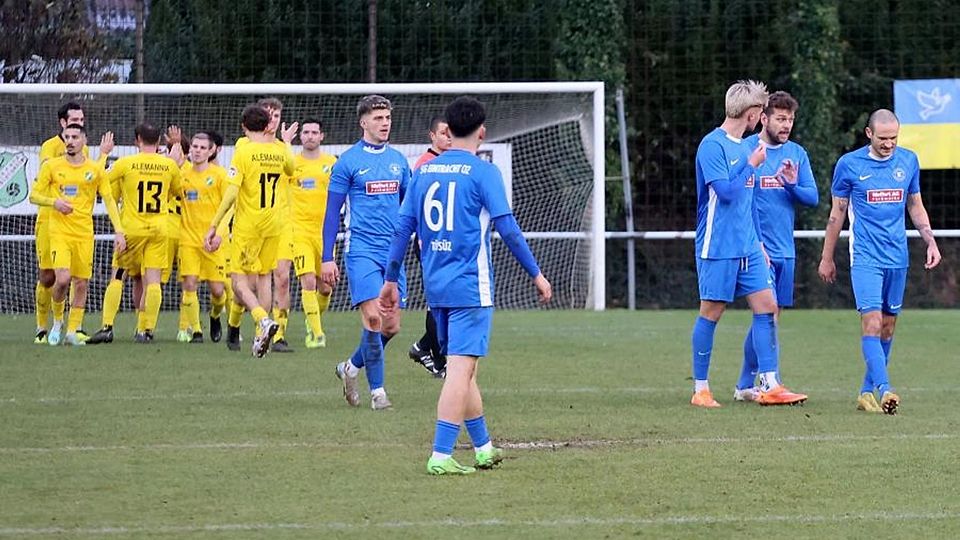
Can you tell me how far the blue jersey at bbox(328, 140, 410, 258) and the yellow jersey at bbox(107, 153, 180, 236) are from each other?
5.68 metres

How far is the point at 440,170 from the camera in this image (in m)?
7.95

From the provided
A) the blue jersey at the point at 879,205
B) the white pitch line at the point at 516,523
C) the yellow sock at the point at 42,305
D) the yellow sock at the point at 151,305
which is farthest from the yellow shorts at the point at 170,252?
the white pitch line at the point at 516,523

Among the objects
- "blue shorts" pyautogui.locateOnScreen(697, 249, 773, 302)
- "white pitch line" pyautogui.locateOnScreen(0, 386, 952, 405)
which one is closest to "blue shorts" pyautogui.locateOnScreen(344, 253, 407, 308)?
"white pitch line" pyautogui.locateOnScreen(0, 386, 952, 405)

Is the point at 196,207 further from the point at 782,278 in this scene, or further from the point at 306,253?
the point at 782,278

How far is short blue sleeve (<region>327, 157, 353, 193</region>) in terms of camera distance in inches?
419

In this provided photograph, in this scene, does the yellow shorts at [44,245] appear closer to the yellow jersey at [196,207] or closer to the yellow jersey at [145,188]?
the yellow jersey at [145,188]

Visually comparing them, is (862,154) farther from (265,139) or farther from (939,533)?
(265,139)

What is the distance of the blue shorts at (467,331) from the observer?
26.3 ft

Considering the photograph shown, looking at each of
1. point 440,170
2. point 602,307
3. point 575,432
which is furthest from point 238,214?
point 602,307

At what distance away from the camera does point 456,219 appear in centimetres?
795

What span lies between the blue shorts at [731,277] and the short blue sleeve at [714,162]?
0.58m

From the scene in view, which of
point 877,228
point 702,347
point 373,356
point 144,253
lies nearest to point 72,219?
point 144,253

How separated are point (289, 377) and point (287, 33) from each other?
10.9 m

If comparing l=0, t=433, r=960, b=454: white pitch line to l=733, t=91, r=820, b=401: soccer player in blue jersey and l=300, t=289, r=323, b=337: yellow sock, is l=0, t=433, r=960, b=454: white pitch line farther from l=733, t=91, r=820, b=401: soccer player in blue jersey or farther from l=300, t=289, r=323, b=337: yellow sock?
l=300, t=289, r=323, b=337: yellow sock
